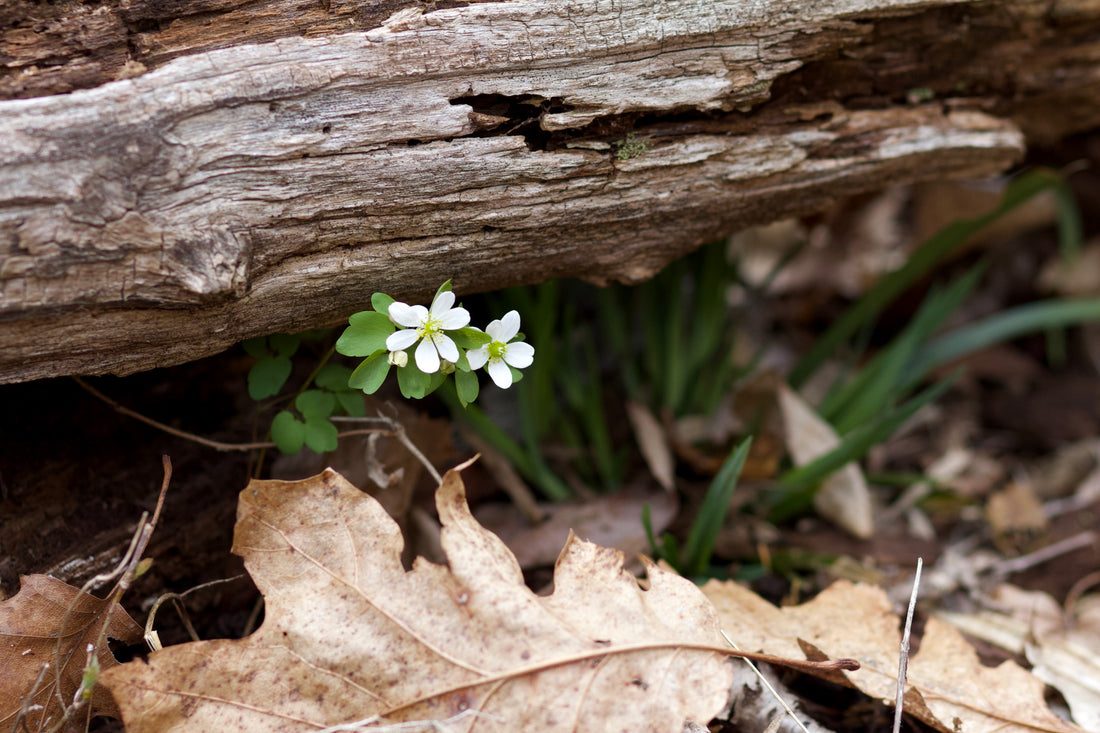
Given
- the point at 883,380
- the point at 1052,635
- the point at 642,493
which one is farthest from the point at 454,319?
the point at 1052,635

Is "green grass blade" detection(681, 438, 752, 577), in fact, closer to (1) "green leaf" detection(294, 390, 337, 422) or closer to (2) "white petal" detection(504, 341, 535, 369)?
(2) "white petal" detection(504, 341, 535, 369)

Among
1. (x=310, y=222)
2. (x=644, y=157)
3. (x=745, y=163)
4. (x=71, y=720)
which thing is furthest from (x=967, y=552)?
(x=71, y=720)

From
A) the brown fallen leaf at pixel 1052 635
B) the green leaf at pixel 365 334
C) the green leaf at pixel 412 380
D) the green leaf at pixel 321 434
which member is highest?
the green leaf at pixel 365 334

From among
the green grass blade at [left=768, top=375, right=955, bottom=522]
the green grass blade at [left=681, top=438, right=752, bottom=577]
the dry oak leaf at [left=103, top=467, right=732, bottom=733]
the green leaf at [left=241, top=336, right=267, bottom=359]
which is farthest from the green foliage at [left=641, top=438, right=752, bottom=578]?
the green leaf at [left=241, top=336, right=267, bottom=359]

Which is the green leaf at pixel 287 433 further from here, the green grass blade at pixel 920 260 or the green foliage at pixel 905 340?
the green grass blade at pixel 920 260

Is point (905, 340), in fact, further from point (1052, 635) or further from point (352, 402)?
point (352, 402)

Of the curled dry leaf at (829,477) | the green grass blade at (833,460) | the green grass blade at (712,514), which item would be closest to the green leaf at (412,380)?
the green grass blade at (712,514)

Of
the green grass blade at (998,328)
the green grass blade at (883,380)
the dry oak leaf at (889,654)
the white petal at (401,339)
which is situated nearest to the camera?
the white petal at (401,339)
